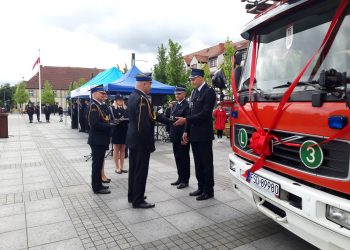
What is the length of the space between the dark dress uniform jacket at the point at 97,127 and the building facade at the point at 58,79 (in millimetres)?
77623

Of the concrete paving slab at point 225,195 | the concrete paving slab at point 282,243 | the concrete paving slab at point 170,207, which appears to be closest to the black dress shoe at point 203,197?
the concrete paving slab at point 225,195

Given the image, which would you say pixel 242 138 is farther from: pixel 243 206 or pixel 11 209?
pixel 11 209

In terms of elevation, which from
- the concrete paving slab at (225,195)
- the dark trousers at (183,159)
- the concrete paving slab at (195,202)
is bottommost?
the concrete paving slab at (195,202)

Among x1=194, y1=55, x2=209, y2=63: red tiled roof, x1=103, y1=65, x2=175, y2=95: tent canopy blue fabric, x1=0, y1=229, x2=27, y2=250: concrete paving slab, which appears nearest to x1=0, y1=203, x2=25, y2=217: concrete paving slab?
x1=0, y1=229, x2=27, y2=250: concrete paving slab

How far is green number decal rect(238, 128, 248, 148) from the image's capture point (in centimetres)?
376

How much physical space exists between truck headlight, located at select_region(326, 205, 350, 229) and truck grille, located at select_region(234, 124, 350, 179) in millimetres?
254

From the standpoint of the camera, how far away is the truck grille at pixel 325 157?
233 cm

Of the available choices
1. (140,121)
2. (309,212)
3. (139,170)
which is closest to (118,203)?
(139,170)

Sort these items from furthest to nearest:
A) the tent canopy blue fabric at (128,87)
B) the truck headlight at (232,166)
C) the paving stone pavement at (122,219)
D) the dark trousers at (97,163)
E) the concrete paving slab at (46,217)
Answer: the tent canopy blue fabric at (128,87), the dark trousers at (97,163), the concrete paving slab at (46,217), the truck headlight at (232,166), the paving stone pavement at (122,219)

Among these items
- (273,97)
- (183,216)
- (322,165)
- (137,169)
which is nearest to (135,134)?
(137,169)

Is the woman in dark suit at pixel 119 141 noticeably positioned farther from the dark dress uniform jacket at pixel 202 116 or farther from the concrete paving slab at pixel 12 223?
the concrete paving slab at pixel 12 223

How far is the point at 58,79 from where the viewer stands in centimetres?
8338

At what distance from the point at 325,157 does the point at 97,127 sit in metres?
4.05

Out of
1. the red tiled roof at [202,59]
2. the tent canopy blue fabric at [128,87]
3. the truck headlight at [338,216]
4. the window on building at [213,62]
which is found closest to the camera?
the truck headlight at [338,216]
